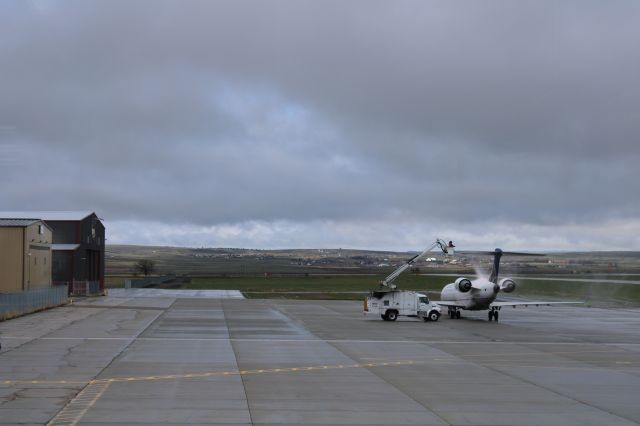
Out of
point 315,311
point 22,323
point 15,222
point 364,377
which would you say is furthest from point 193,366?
point 15,222

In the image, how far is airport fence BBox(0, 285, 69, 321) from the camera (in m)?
42.6

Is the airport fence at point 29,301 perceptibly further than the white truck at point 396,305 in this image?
No

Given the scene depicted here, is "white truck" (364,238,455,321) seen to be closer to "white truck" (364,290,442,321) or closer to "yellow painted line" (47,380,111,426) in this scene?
"white truck" (364,290,442,321)

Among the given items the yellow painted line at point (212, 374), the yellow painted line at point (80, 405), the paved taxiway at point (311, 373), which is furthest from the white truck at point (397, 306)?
the yellow painted line at point (80, 405)

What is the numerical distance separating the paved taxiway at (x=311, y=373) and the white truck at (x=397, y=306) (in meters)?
5.23

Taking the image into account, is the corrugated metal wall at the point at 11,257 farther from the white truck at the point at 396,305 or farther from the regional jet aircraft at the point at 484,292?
the regional jet aircraft at the point at 484,292

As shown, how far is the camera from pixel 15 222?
59625mm

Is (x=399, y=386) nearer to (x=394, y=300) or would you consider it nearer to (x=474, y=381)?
(x=474, y=381)

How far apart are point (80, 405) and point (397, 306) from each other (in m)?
34.0

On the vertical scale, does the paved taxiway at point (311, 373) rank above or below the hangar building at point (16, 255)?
below

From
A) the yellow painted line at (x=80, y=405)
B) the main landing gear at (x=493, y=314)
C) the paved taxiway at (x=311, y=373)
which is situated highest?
the yellow painted line at (x=80, y=405)

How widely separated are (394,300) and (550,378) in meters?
26.3

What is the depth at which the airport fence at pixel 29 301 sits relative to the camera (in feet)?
140

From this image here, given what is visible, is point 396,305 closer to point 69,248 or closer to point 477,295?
point 477,295
